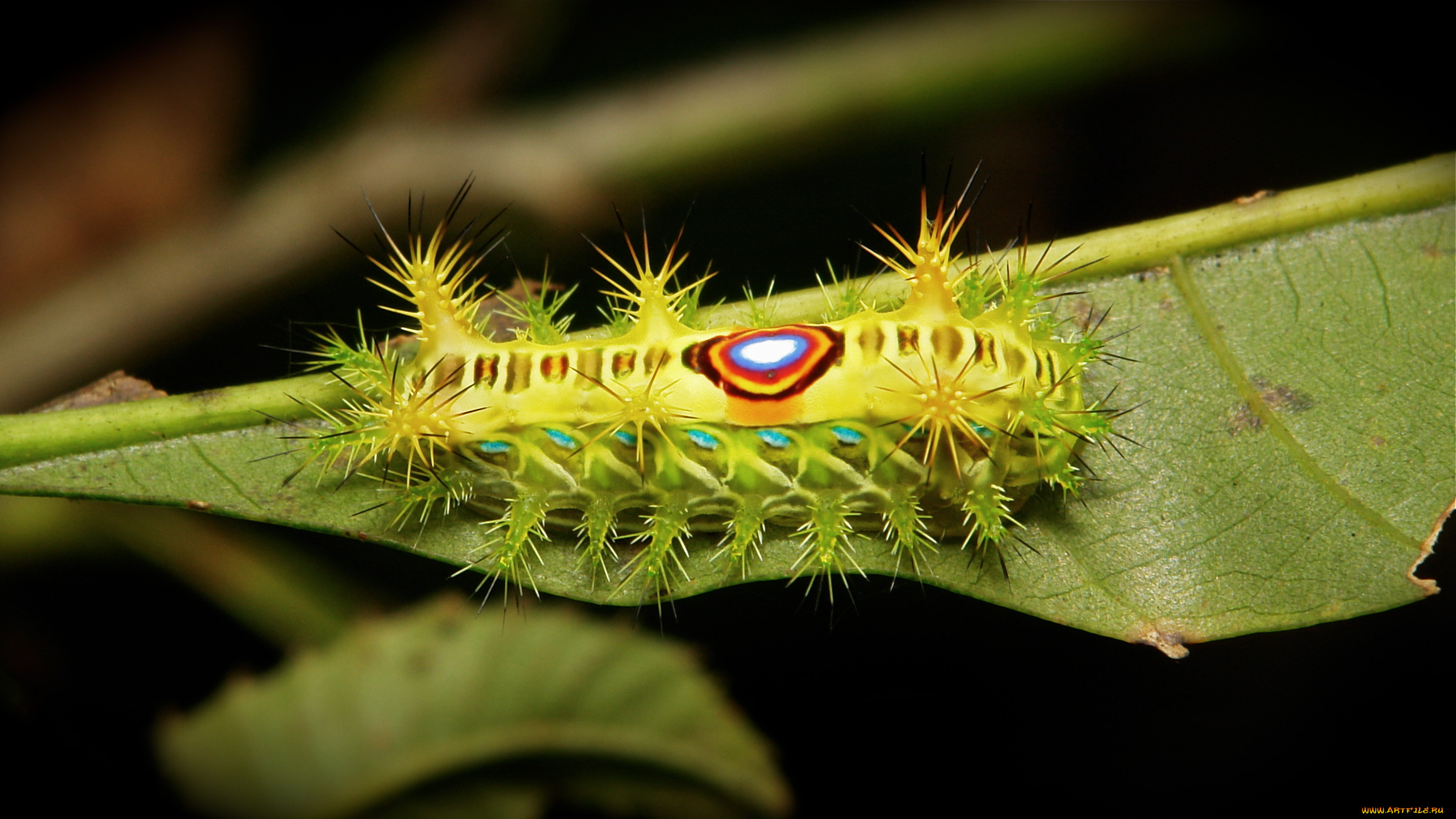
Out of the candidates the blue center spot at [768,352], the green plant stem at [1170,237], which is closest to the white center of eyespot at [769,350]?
the blue center spot at [768,352]

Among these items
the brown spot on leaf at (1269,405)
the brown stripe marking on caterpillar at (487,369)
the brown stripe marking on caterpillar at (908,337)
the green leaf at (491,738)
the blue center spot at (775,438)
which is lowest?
the green leaf at (491,738)

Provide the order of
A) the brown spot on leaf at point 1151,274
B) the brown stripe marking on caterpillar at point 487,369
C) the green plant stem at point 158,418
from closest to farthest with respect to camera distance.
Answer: the green plant stem at point 158,418 < the brown stripe marking on caterpillar at point 487,369 < the brown spot on leaf at point 1151,274

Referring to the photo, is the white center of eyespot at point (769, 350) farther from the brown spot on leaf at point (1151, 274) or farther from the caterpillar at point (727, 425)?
the brown spot on leaf at point (1151, 274)

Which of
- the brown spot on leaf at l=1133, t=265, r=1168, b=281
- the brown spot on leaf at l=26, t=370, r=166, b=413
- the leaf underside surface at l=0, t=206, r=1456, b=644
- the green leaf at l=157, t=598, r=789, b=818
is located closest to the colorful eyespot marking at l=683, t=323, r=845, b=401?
the leaf underside surface at l=0, t=206, r=1456, b=644

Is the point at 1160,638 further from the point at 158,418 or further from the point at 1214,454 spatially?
the point at 158,418

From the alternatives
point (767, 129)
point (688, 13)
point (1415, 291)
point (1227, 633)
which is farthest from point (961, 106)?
point (1227, 633)

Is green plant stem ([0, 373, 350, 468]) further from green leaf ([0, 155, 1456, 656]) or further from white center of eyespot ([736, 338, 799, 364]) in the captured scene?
white center of eyespot ([736, 338, 799, 364])
